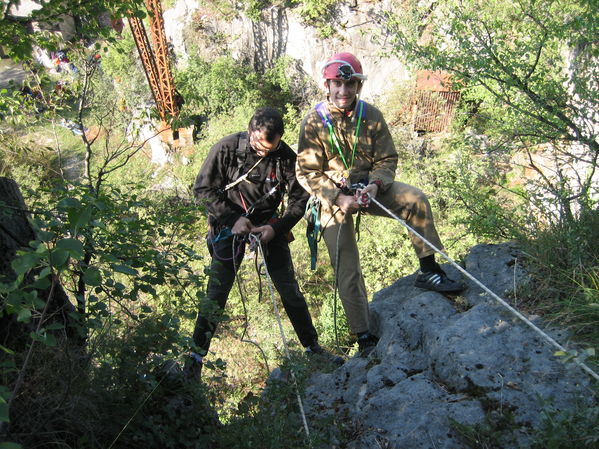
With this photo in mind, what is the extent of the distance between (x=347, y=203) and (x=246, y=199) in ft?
2.98

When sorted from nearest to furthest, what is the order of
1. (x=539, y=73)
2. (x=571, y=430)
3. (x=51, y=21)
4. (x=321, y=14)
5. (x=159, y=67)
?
(x=571, y=430), (x=51, y=21), (x=539, y=73), (x=159, y=67), (x=321, y=14)

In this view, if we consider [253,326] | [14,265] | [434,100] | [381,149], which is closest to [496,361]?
[381,149]

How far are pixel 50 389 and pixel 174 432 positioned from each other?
716 mm

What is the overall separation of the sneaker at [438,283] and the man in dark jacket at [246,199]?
1.14m

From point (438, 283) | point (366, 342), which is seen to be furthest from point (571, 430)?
point (366, 342)

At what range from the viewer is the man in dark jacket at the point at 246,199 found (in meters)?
4.30

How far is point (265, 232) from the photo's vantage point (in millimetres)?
4277

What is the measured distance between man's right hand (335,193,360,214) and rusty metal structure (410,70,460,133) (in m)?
12.1

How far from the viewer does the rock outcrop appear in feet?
9.00

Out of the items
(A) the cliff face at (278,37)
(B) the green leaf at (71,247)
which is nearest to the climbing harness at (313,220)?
(B) the green leaf at (71,247)

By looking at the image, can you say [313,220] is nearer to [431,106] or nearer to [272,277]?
[272,277]

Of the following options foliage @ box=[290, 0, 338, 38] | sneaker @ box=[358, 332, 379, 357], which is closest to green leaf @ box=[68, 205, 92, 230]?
sneaker @ box=[358, 332, 379, 357]

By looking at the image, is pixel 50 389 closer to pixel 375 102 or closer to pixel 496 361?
pixel 496 361

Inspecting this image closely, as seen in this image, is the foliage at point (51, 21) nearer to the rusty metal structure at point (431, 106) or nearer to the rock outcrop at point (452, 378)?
the rock outcrop at point (452, 378)
